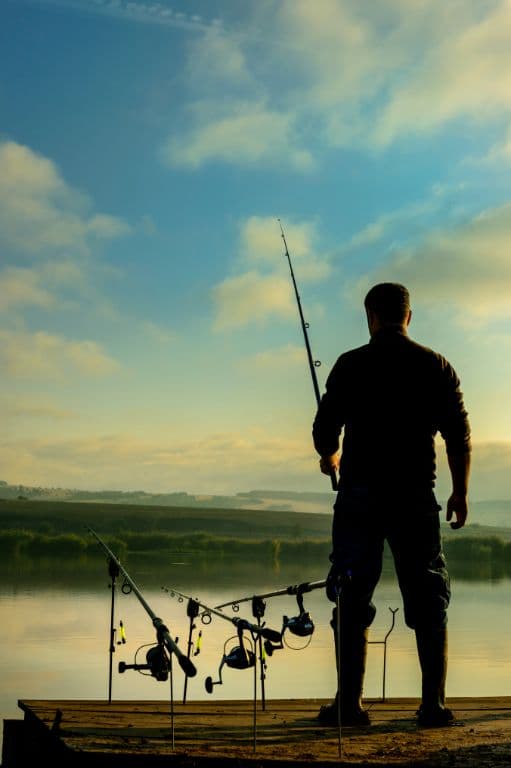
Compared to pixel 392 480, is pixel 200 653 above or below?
below

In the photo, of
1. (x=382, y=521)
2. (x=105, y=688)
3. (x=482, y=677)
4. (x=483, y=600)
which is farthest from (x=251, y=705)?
(x=483, y=600)

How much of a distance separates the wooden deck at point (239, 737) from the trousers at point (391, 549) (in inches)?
22.3

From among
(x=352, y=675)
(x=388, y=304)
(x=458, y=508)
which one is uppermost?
(x=388, y=304)

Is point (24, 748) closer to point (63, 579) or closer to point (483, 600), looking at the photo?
point (483, 600)

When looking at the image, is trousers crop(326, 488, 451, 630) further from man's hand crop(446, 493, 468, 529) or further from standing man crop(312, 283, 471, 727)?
man's hand crop(446, 493, 468, 529)

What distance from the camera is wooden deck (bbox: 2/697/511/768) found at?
4.02 m

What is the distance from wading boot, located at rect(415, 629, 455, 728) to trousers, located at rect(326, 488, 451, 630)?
0.17 ft

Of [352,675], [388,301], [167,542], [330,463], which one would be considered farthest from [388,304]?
[167,542]

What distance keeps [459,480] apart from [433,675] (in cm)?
94

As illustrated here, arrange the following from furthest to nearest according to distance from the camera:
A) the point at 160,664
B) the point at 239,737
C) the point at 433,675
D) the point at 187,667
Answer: the point at 160,664 → the point at 433,675 → the point at 239,737 → the point at 187,667

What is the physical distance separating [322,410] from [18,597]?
40.3 metres

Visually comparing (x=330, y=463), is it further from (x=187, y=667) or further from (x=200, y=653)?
(x=200, y=653)

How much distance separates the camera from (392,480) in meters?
4.81

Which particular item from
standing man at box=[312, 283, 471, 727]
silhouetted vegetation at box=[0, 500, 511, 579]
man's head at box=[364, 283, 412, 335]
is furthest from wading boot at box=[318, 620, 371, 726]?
silhouetted vegetation at box=[0, 500, 511, 579]
